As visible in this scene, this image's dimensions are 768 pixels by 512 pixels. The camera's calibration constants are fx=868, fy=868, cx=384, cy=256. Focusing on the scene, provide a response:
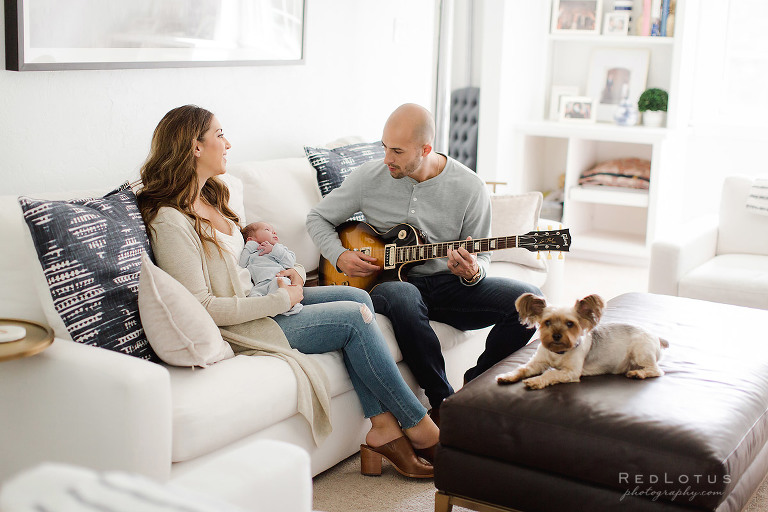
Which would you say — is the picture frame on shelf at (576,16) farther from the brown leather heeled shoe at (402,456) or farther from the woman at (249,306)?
the brown leather heeled shoe at (402,456)

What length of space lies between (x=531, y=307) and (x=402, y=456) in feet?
2.07

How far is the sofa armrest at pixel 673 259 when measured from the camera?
3.59 meters

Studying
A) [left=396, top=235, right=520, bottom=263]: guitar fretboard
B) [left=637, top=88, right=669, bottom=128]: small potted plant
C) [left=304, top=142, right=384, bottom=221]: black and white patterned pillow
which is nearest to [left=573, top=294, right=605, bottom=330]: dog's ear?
[left=396, top=235, right=520, bottom=263]: guitar fretboard

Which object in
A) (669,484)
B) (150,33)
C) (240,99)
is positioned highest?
(150,33)

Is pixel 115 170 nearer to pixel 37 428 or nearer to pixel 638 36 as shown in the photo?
pixel 37 428

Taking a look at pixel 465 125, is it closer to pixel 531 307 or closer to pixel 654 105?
pixel 654 105

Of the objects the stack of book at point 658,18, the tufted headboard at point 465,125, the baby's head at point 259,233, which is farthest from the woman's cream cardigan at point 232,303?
the stack of book at point 658,18

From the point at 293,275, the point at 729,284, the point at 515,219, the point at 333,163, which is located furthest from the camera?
the point at 729,284

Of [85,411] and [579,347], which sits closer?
[85,411]

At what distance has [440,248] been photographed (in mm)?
2811

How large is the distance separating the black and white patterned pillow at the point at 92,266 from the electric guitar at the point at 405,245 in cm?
88

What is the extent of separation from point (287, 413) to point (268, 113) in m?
1.66

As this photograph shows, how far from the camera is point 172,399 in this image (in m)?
2.01

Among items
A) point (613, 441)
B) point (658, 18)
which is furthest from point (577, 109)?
point (613, 441)
